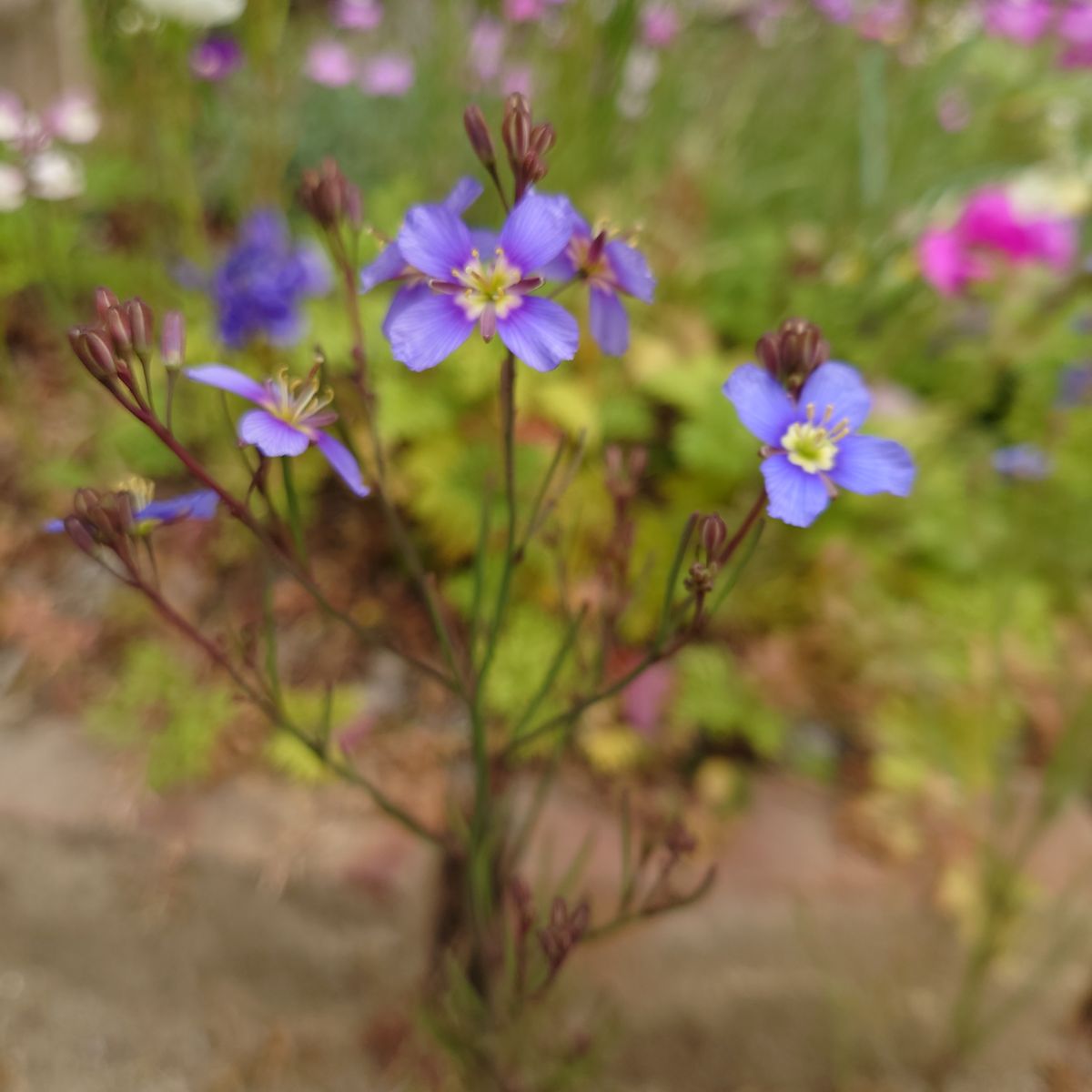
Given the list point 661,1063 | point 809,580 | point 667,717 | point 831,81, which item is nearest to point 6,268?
point 667,717

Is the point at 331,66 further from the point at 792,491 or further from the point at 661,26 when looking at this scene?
the point at 792,491

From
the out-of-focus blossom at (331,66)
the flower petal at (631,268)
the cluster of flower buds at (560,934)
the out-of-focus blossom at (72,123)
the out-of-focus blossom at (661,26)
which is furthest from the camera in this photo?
the out-of-focus blossom at (331,66)

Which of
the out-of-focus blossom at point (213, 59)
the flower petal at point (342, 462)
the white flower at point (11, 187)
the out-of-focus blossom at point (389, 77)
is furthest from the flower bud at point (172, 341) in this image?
the out-of-focus blossom at point (389, 77)

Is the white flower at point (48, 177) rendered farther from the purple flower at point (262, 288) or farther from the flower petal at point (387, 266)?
the flower petal at point (387, 266)

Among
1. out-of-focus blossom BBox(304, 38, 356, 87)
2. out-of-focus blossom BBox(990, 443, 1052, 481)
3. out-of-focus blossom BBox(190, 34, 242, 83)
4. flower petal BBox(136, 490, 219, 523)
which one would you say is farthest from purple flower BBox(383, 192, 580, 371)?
out-of-focus blossom BBox(304, 38, 356, 87)

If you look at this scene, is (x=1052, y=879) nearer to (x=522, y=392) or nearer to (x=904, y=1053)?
(x=904, y=1053)

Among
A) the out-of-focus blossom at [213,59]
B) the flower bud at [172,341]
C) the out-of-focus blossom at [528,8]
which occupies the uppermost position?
the out-of-focus blossom at [528,8]

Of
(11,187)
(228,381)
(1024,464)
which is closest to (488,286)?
(228,381)
